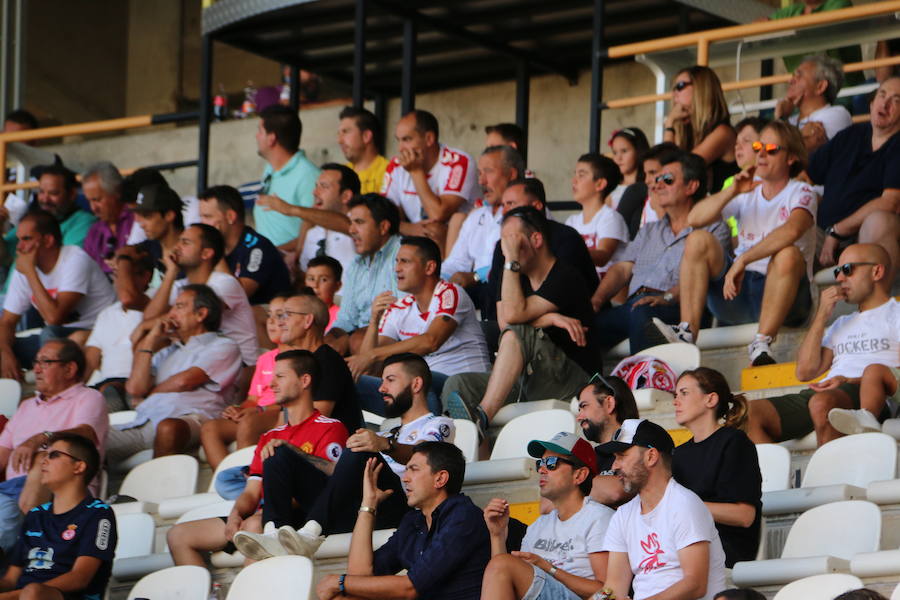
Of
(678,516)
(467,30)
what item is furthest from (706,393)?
(467,30)

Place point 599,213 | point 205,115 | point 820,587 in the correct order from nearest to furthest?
point 820,587 < point 599,213 < point 205,115

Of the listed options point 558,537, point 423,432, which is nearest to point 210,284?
point 423,432

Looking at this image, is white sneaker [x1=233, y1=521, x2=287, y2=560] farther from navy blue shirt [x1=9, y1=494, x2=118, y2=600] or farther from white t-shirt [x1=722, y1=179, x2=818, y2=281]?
white t-shirt [x1=722, y1=179, x2=818, y2=281]

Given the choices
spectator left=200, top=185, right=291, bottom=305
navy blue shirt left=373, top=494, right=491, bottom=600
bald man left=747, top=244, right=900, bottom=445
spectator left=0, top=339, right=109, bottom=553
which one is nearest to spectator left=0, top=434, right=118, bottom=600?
spectator left=0, top=339, right=109, bottom=553

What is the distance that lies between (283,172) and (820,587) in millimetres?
5756

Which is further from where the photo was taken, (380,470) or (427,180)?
(427,180)

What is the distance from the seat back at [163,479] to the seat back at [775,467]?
2620mm

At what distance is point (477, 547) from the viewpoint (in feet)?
18.0

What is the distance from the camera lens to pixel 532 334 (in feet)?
23.4

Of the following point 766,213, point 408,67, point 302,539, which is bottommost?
point 302,539

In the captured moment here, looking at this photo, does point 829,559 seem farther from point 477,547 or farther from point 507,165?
point 507,165

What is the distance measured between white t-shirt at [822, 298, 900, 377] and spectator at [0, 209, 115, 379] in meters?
4.40

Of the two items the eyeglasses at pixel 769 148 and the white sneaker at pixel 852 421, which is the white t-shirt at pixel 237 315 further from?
the white sneaker at pixel 852 421

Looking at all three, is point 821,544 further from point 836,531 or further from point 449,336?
point 449,336
